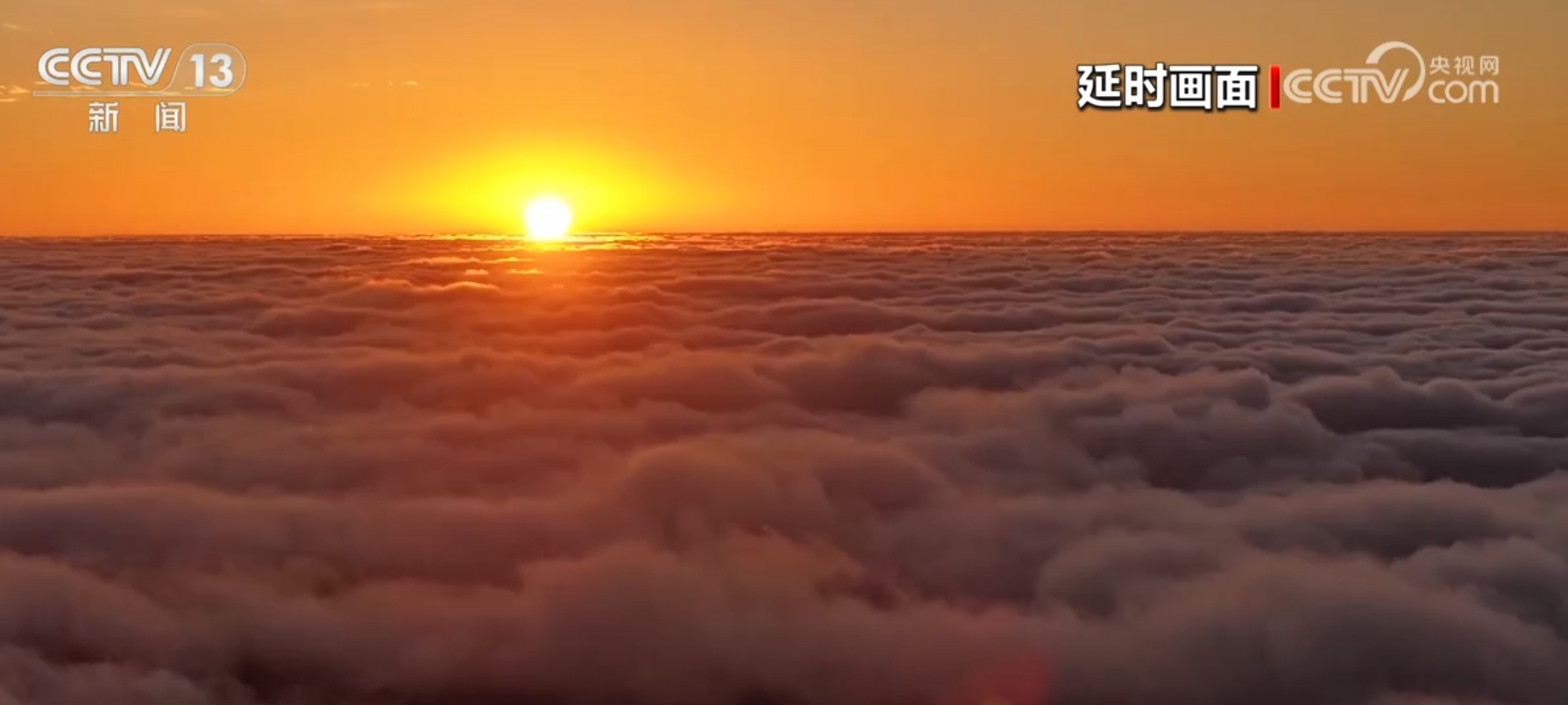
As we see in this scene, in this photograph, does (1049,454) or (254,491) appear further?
(1049,454)

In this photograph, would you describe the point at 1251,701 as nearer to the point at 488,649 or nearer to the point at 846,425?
the point at 488,649

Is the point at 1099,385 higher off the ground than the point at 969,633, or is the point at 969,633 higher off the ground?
the point at 1099,385


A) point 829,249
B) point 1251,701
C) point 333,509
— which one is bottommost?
point 1251,701

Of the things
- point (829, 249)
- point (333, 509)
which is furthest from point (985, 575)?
point (829, 249)

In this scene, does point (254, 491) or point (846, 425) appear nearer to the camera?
point (254, 491)

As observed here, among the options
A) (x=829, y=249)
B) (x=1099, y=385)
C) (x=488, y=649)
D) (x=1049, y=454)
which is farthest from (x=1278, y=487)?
(x=829, y=249)

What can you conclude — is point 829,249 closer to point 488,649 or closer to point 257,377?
point 257,377

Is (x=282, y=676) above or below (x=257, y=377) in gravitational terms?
below

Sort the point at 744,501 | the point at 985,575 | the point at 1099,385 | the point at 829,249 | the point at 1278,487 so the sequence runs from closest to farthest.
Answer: the point at 985,575 → the point at 744,501 → the point at 1278,487 → the point at 1099,385 → the point at 829,249

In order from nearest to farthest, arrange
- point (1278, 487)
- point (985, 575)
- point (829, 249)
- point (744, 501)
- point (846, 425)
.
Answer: point (985, 575) → point (744, 501) → point (1278, 487) → point (846, 425) → point (829, 249)

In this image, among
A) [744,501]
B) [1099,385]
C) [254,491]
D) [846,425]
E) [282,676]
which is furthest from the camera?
[1099,385]
